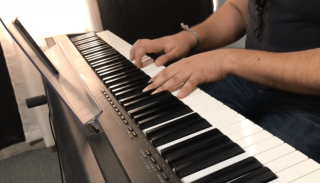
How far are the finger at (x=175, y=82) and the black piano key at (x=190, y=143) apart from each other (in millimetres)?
228

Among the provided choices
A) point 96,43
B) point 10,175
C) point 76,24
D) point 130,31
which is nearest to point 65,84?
point 96,43

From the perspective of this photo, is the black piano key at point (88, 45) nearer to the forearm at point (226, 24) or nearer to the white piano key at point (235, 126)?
the forearm at point (226, 24)

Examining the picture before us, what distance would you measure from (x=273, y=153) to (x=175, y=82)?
1.14ft

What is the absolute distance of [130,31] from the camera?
1436 mm

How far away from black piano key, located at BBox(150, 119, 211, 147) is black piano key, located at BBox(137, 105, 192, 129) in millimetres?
47

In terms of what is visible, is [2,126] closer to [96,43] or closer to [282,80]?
[96,43]

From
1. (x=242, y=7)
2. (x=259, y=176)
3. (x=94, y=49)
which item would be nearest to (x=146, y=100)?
(x=259, y=176)

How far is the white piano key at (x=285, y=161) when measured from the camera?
0.51 meters

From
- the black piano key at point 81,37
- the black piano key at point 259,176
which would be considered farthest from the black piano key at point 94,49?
the black piano key at point 259,176

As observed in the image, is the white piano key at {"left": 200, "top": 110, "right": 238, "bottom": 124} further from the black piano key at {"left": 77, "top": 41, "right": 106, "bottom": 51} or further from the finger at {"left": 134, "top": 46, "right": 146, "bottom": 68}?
the black piano key at {"left": 77, "top": 41, "right": 106, "bottom": 51}

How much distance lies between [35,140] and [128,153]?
5.50ft

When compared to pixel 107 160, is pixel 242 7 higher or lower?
higher

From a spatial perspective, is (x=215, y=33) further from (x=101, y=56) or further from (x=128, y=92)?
(x=128, y=92)

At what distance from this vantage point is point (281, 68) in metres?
0.77
